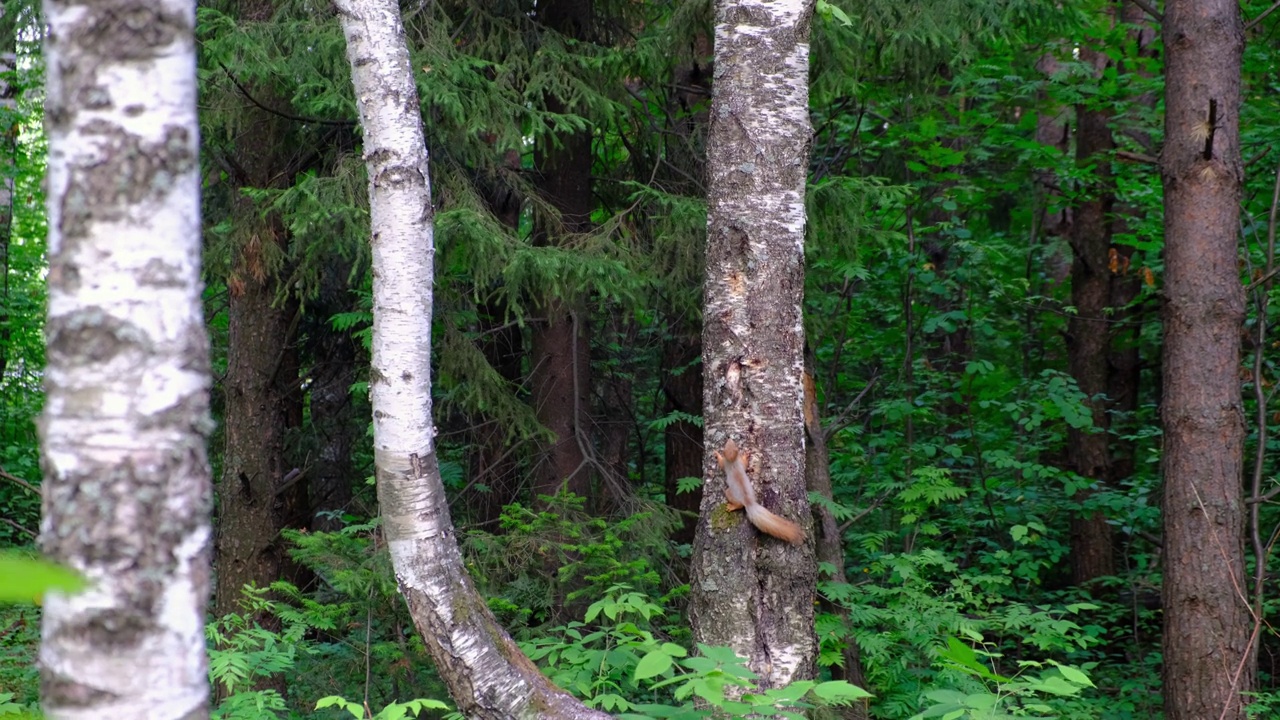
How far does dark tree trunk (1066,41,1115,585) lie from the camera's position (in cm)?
871

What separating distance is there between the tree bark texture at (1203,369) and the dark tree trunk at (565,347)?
3529 mm

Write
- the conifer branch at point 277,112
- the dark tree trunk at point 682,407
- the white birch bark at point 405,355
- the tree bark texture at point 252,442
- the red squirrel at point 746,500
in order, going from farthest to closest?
the dark tree trunk at point 682,407
the tree bark texture at point 252,442
the conifer branch at point 277,112
the red squirrel at point 746,500
the white birch bark at point 405,355

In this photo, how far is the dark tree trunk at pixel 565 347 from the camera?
6.16 meters

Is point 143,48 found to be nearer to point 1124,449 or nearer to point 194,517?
point 194,517

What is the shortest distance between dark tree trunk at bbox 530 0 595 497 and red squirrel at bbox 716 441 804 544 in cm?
230

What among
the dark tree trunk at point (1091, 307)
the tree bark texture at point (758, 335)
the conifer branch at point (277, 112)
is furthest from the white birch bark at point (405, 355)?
the dark tree trunk at point (1091, 307)

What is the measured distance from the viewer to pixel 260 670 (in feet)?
13.1

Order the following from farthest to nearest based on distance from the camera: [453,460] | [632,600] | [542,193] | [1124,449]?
[1124,449]
[453,460]
[542,193]
[632,600]

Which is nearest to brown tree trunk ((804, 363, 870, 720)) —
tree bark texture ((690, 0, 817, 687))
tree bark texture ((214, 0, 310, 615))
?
tree bark texture ((690, 0, 817, 687))

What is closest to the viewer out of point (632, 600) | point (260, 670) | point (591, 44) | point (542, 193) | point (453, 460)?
point (632, 600)

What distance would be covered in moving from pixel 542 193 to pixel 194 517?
488cm

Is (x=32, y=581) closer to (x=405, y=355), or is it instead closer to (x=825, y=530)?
(x=405, y=355)

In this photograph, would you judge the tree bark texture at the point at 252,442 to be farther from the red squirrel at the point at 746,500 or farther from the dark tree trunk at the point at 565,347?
the red squirrel at the point at 746,500

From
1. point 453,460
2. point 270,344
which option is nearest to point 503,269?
point 270,344
